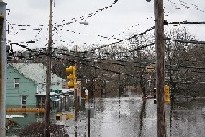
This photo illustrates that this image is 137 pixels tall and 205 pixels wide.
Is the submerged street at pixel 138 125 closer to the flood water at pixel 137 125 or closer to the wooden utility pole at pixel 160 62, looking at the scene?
the flood water at pixel 137 125

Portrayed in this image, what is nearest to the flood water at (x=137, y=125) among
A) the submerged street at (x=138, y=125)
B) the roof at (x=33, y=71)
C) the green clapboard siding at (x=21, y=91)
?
the submerged street at (x=138, y=125)

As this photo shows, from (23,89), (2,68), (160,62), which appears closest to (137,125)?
(23,89)

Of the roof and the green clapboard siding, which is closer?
the green clapboard siding

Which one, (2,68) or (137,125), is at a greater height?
(2,68)

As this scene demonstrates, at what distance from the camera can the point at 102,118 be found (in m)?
53.9

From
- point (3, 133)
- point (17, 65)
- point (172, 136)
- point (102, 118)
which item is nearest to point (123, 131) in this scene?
point (172, 136)

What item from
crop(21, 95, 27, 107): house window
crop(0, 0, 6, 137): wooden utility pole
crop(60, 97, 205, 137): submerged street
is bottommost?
crop(60, 97, 205, 137): submerged street

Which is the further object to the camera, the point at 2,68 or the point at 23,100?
the point at 23,100

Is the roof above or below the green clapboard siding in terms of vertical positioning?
above

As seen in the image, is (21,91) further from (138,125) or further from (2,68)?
(2,68)

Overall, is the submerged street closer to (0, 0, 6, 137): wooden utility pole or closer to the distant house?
the distant house

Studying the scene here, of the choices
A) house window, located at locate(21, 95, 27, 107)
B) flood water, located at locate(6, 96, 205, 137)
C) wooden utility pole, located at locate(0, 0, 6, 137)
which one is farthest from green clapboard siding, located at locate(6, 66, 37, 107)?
wooden utility pole, located at locate(0, 0, 6, 137)

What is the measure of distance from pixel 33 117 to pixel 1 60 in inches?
1622

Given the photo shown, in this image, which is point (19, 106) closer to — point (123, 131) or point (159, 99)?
point (123, 131)
